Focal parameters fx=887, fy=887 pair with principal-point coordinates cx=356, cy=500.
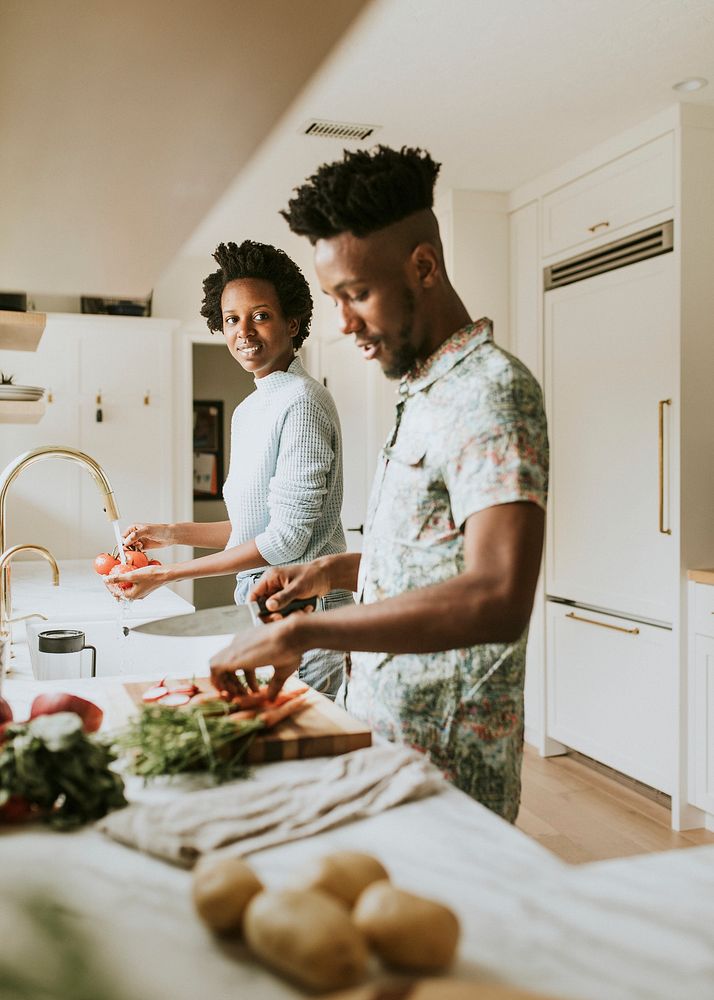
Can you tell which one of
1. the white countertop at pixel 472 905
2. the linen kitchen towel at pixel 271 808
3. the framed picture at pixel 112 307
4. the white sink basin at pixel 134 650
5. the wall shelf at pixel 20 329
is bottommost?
the white sink basin at pixel 134 650

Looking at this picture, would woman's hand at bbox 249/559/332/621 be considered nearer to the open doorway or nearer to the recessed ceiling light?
the recessed ceiling light

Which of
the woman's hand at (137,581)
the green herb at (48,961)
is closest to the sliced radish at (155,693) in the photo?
the woman's hand at (137,581)

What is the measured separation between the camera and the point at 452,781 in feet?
3.70

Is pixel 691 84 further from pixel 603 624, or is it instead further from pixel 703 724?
pixel 703 724

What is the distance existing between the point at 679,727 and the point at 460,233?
2.23 metres

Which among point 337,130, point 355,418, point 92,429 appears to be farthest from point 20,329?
point 355,418

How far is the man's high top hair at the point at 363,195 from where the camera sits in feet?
3.66

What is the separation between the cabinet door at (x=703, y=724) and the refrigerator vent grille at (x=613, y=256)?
3.98ft

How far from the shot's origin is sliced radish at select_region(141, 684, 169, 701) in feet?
3.92

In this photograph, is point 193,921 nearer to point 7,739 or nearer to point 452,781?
point 7,739

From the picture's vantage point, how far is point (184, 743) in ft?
3.03

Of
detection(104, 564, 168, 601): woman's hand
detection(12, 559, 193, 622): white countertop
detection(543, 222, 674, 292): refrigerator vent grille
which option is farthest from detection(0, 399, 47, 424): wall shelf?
detection(543, 222, 674, 292): refrigerator vent grille

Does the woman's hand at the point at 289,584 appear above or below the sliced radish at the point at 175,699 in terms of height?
above

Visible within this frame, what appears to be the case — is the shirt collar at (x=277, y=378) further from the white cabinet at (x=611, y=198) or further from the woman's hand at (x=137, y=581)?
the white cabinet at (x=611, y=198)
